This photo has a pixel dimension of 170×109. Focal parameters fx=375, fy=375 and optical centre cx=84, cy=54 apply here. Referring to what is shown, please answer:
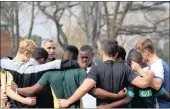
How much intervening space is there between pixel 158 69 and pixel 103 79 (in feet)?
2.30

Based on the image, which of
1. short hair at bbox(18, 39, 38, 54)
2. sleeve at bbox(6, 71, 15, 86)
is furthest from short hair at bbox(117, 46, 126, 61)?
sleeve at bbox(6, 71, 15, 86)

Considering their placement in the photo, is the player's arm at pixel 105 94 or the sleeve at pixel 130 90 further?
the sleeve at pixel 130 90

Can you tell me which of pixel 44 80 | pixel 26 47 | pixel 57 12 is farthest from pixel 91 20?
pixel 44 80

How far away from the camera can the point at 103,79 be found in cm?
340

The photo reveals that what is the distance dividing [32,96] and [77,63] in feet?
1.87

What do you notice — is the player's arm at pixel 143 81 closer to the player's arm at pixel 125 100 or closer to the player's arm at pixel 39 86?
the player's arm at pixel 125 100

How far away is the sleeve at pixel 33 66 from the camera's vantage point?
3.62m

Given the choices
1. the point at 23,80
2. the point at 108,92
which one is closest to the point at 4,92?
the point at 23,80

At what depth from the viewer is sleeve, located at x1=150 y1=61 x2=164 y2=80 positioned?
12.2 feet

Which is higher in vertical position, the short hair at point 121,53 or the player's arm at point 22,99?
the short hair at point 121,53

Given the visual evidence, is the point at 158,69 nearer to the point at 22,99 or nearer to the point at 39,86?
the point at 39,86

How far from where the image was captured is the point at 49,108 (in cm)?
389

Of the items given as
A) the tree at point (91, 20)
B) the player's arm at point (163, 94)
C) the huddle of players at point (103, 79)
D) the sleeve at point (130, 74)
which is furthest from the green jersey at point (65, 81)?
the tree at point (91, 20)

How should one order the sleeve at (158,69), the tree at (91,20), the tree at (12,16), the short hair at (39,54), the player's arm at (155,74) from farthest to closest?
the tree at (12,16) → the tree at (91,20) → the short hair at (39,54) → the sleeve at (158,69) → the player's arm at (155,74)
